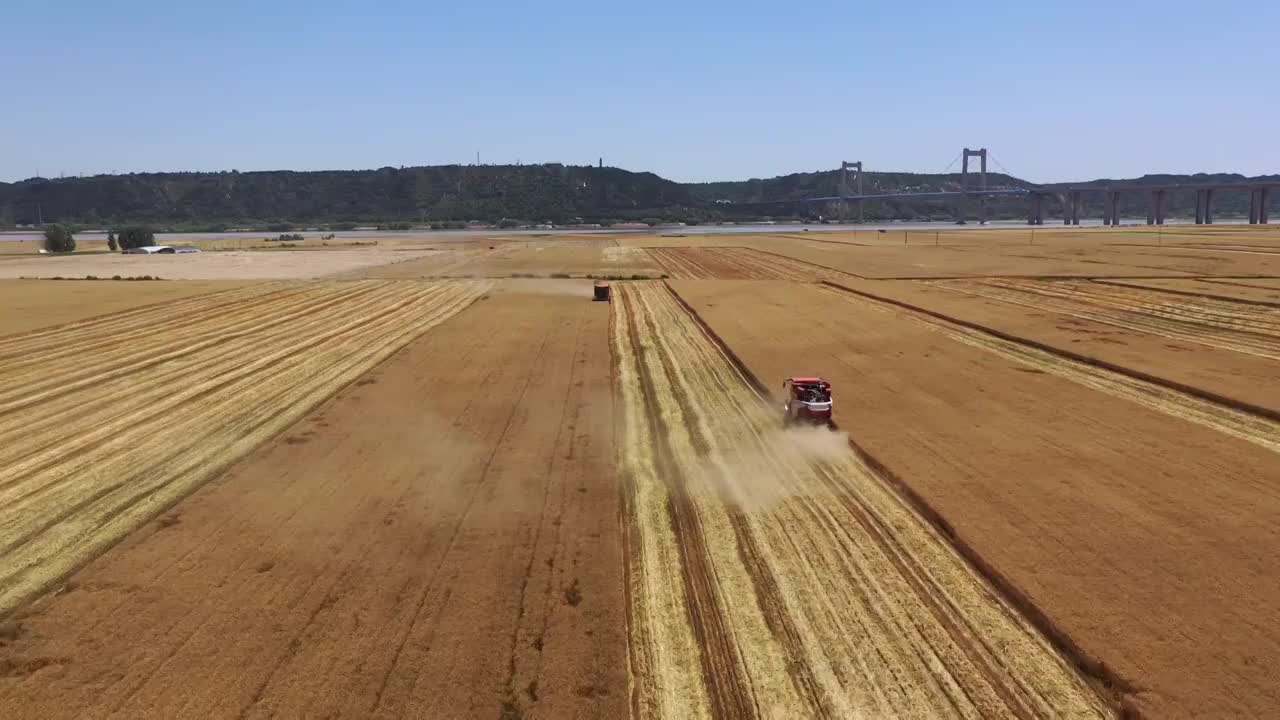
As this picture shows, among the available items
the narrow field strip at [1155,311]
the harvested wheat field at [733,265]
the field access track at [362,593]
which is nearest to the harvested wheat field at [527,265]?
the harvested wheat field at [733,265]

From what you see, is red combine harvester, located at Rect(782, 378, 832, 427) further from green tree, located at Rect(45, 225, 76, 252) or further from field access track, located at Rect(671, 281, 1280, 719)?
green tree, located at Rect(45, 225, 76, 252)

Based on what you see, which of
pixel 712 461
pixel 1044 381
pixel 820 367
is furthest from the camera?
pixel 820 367

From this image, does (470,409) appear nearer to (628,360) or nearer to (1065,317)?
(628,360)

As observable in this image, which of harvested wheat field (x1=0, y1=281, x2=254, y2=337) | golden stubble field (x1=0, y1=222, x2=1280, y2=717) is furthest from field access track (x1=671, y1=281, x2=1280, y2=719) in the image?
harvested wheat field (x1=0, y1=281, x2=254, y2=337)

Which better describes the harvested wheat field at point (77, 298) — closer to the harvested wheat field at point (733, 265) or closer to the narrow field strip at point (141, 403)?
the narrow field strip at point (141, 403)

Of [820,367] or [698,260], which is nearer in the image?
[820,367]

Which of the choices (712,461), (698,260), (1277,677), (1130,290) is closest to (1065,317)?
(1130,290)

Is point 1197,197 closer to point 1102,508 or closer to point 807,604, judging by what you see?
point 1102,508
